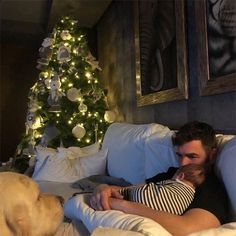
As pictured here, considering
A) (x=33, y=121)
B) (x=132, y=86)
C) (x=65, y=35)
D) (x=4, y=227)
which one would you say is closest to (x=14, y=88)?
(x=33, y=121)

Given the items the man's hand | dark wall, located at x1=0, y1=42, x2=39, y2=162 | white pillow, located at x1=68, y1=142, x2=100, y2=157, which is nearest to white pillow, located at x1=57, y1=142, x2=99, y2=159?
white pillow, located at x1=68, y1=142, x2=100, y2=157

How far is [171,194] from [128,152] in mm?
1252

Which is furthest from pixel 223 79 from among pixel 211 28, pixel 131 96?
pixel 131 96

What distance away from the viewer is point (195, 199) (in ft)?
3.98

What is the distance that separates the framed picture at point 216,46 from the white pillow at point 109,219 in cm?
116

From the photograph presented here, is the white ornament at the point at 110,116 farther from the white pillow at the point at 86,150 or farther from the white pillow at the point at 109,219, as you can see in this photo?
the white pillow at the point at 109,219

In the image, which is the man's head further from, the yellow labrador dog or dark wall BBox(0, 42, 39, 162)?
dark wall BBox(0, 42, 39, 162)

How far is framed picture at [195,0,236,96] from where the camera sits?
76.7 inches

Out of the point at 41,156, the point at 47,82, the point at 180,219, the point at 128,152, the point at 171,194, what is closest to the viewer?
the point at 180,219

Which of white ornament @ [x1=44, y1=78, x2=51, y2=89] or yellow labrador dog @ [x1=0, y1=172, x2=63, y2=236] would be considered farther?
white ornament @ [x1=44, y1=78, x2=51, y2=89]

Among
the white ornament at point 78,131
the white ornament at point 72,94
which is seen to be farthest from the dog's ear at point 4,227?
the white ornament at point 72,94

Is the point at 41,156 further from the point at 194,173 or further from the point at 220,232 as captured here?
the point at 220,232

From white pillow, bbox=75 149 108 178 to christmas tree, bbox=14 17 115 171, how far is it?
2.25 feet

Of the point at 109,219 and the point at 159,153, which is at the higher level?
the point at 159,153
